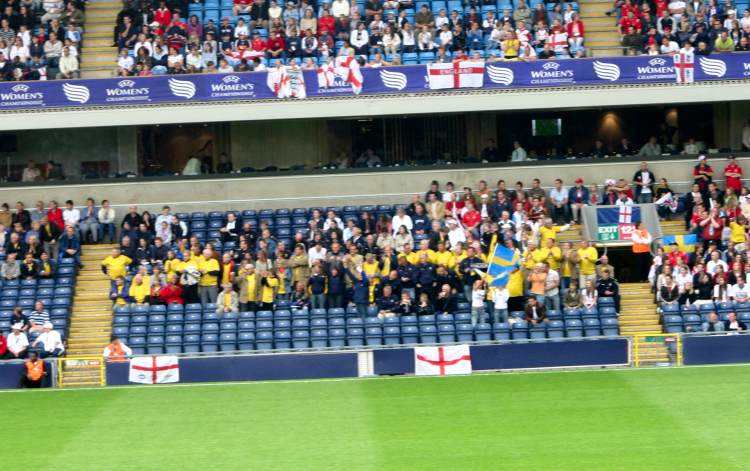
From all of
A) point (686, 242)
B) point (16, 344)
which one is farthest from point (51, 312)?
point (686, 242)

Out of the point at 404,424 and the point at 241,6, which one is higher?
the point at 241,6

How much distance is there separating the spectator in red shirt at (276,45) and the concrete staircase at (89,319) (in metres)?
6.51

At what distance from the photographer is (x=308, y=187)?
35.7 metres

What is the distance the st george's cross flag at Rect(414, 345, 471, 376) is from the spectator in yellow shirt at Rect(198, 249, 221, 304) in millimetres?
5656

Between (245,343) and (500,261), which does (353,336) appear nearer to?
(245,343)

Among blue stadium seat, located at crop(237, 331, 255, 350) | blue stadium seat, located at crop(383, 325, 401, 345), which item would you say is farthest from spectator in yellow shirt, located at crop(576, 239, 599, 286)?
blue stadium seat, located at crop(237, 331, 255, 350)

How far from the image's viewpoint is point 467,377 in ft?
88.9

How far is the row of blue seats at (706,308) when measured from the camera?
29500mm

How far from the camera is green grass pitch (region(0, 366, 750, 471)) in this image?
773 inches

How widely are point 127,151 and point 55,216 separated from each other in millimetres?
4117

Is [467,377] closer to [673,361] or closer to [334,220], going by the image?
[673,361]

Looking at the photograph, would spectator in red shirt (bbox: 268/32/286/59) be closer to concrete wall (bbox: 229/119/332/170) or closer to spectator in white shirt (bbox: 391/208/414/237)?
concrete wall (bbox: 229/119/332/170)

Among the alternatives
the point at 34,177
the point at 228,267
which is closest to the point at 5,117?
the point at 34,177

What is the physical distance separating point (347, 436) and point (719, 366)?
9694mm
